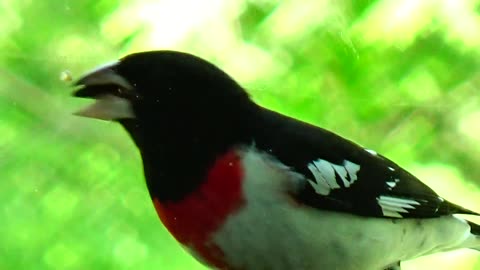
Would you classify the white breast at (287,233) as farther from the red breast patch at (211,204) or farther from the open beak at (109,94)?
the open beak at (109,94)

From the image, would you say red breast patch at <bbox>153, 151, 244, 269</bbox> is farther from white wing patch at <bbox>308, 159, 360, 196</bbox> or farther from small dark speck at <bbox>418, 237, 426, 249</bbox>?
small dark speck at <bbox>418, 237, 426, 249</bbox>

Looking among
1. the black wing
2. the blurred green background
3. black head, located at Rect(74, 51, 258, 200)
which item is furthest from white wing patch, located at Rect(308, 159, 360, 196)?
the blurred green background

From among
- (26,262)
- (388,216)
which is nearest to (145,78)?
(388,216)

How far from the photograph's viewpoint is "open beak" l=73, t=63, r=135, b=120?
0.81m

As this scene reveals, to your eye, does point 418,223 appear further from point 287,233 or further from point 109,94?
point 109,94

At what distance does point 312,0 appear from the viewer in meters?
1.37

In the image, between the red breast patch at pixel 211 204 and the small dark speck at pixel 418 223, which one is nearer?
the red breast patch at pixel 211 204

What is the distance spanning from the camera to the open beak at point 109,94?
812mm

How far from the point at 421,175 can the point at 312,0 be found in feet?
1.07

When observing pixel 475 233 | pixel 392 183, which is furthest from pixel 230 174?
pixel 475 233

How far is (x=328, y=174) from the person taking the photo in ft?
2.94

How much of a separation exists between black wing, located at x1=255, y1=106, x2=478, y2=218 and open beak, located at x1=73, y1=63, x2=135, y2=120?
140mm

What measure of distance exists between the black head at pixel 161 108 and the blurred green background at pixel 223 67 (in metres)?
0.50

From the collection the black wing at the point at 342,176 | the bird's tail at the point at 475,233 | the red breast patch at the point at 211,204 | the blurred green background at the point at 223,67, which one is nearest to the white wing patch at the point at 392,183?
the black wing at the point at 342,176
